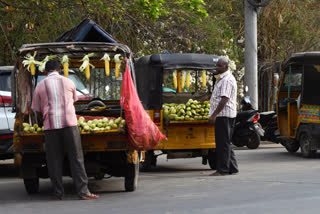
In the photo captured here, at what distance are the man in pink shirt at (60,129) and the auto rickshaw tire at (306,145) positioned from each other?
639 cm

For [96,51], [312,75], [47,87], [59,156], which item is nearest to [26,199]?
[59,156]

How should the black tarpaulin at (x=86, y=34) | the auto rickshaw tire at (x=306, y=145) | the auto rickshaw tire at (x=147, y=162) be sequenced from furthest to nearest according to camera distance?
the auto rickshaw tire at (x=306, y=145), the black tarpaulin at (x=86, y=34), the auto rickshaw tire at (x=147, y=162)

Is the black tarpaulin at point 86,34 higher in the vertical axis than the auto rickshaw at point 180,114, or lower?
higher

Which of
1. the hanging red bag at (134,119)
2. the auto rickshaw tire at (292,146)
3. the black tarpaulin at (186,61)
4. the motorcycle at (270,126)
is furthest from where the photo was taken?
the motorcycle at (270,126)

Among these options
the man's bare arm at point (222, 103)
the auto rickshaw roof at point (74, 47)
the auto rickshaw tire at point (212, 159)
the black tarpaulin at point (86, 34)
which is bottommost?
the auto rickshaw tire at point (212, 159)

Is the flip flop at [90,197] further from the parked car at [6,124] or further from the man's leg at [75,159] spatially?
the parked car at [6,124]

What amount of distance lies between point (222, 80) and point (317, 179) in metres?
2.26

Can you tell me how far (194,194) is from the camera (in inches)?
343

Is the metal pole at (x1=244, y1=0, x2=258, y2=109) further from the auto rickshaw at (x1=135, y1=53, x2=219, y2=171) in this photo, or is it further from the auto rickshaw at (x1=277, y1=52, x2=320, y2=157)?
the auto rickshaw at (x1=135, y1=53, x2=219, y2=171)

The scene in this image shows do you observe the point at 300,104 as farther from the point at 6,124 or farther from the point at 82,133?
the point at 82,133

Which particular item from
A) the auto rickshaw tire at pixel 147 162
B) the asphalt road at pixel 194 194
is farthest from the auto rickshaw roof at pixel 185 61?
the asphalt road at pixel 194 194

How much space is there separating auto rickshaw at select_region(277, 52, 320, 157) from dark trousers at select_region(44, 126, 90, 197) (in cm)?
623

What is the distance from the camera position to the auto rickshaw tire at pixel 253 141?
1697 centimetres

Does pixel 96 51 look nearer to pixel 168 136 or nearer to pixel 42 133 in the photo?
pixel 42 133
